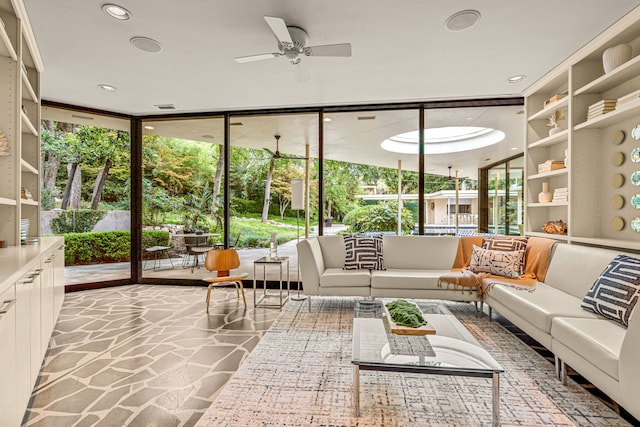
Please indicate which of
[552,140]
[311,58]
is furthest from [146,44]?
[552,140]

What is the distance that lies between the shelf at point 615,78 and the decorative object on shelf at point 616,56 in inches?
2.7

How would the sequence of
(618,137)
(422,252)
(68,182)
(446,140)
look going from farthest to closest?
(446,140), (68,182), (422,252), (618,137)

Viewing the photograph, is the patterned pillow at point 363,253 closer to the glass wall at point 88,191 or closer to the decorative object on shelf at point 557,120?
the decorative object on shelf at point 557,120

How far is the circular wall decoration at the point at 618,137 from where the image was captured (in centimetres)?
306

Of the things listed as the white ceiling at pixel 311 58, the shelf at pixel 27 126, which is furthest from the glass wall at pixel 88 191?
the shelf at pixel 27 126

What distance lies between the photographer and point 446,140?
6.22 m

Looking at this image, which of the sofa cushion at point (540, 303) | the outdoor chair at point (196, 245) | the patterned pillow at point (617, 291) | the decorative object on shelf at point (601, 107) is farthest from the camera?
the outdoor chair at point (196, 245)

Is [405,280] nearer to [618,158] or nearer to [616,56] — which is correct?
[618,158]

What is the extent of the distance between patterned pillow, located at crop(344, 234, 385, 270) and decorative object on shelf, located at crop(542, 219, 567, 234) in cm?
196

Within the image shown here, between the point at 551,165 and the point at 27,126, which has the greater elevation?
the point at 27,126

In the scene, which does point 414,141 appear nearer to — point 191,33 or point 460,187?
point 460,187

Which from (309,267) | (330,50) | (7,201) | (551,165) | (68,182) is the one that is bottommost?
(309,267)

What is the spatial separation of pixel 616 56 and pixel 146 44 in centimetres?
418

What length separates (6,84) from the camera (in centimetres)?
248
